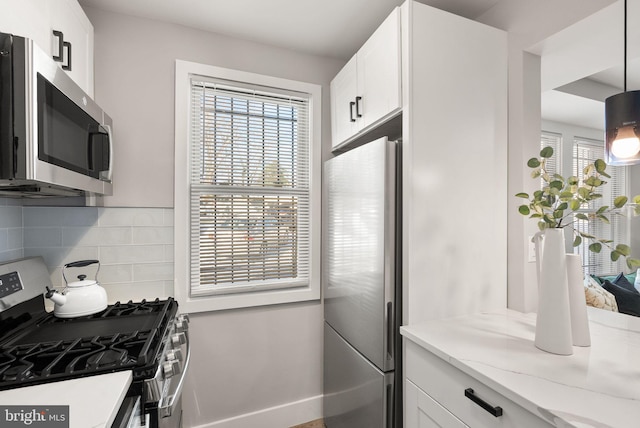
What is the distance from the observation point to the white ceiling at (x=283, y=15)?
1719mm

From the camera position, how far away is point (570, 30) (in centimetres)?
138

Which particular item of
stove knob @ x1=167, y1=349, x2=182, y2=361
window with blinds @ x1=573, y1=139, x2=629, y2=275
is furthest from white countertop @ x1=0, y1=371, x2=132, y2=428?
window with blinds @ x1=573, y1=139, x2=629, y2=275

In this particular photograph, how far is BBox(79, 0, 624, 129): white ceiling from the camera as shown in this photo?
147 centimetres

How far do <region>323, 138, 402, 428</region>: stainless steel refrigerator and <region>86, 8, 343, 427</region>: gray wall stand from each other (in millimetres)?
301

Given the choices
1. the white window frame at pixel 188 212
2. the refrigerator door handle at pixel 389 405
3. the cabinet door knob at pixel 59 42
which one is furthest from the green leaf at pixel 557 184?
the cabinet door knob at pixel 59 42

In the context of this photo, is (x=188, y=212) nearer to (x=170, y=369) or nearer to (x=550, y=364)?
(x=170, y=369)

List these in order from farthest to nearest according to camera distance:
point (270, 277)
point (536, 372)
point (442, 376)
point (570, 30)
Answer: point (270, 277) → point (570, 30) → point (442, 376) → point (536, 372)

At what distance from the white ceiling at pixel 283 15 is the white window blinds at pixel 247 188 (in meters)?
0.34

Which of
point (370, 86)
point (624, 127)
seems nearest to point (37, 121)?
point (370, 86)

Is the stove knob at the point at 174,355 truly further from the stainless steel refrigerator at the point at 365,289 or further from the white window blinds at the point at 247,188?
the stainless steel refrigerator at the point at 365,289

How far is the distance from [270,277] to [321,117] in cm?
122

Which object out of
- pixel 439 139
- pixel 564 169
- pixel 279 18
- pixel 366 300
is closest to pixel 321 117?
pixel 279 18

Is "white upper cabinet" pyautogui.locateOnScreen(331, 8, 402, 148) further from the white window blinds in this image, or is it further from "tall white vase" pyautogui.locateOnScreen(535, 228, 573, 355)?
"tall white vase" pyautogui.locateOnScreen(535, 228, 573, 355)

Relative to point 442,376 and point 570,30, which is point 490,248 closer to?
point 442,376
